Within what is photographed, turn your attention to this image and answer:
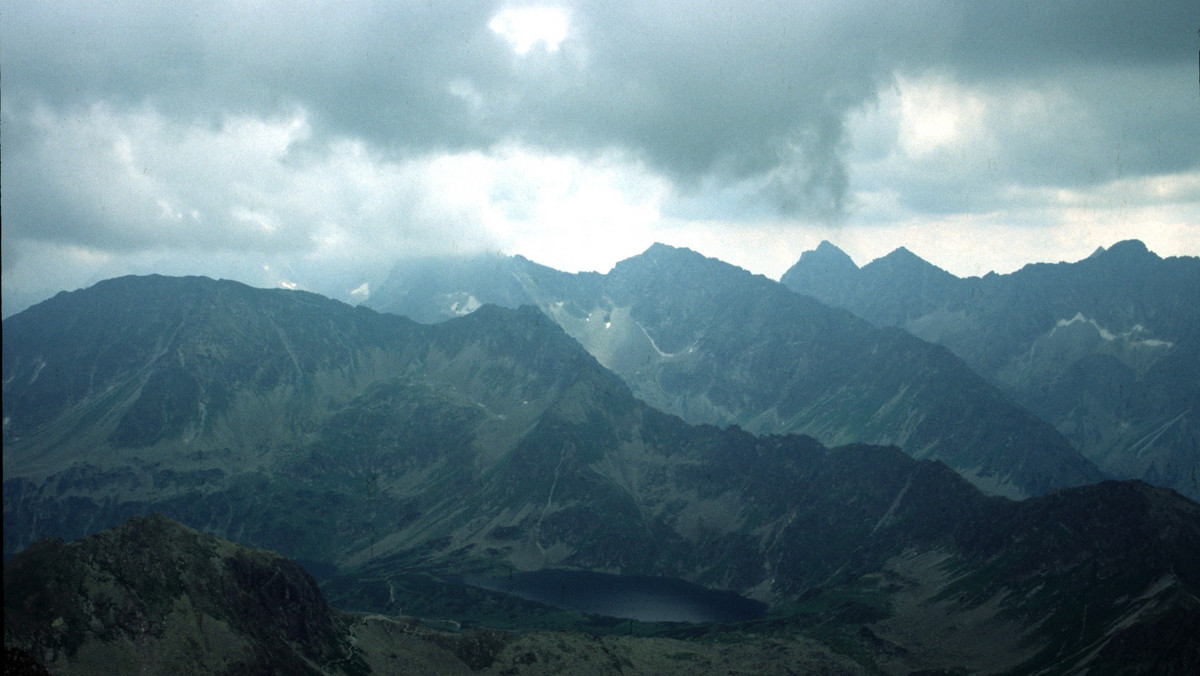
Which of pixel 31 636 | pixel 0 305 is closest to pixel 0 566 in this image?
pixel 0 305

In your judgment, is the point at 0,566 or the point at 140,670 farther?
the point at 140,670

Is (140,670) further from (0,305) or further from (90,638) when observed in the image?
(0,305)

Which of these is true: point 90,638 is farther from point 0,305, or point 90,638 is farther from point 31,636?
point 0,305

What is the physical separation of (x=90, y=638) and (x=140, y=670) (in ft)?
41.6

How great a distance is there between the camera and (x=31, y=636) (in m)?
188

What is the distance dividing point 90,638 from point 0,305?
19495 centimetres

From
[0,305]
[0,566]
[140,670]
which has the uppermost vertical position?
[0,305]

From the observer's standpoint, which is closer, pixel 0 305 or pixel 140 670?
pixel 0 305

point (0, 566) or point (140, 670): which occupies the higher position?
point (0, 566)

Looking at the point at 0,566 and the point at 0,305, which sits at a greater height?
the point at 0,305

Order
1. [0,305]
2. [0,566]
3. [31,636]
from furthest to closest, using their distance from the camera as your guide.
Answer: [31,636] < [0,566] < [0,305]

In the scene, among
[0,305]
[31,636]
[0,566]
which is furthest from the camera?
[31,636]

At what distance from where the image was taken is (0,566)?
3684 centimetres

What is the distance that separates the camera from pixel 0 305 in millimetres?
34281
